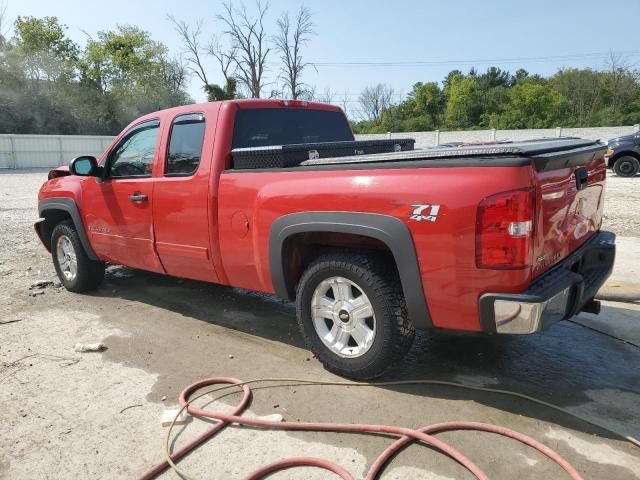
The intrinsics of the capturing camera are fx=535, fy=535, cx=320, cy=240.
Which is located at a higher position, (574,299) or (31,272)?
(574,299)

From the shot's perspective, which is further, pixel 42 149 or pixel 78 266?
pixel 42 149

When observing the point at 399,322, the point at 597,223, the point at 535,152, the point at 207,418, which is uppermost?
the point at 535,152

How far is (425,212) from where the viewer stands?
2939 mm

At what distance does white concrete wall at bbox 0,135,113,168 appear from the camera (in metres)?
32.2

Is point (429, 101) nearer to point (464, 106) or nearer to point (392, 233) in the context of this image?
point (464, 106)

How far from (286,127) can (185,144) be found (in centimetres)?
89

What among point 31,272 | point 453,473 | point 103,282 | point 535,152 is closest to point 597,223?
point 535,152

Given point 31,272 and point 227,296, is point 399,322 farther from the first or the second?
point 31,272

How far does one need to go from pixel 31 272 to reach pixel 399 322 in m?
5.50

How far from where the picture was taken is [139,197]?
4719 millimetres

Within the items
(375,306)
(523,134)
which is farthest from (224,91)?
(375,306)

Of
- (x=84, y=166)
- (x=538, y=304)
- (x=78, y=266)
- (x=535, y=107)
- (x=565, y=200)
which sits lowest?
(x=78, y=266)

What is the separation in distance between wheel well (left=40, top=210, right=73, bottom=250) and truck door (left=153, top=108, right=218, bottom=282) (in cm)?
193

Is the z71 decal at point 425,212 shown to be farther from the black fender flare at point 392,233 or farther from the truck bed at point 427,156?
the truck bed at point 427,156
